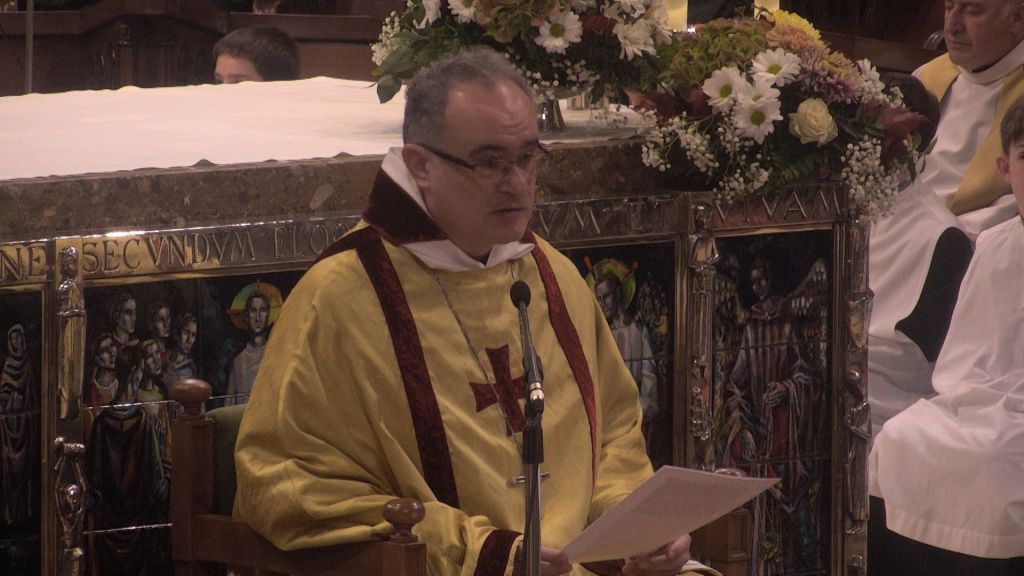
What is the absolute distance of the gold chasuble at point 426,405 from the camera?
10.9 ft

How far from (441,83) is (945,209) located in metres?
3.34

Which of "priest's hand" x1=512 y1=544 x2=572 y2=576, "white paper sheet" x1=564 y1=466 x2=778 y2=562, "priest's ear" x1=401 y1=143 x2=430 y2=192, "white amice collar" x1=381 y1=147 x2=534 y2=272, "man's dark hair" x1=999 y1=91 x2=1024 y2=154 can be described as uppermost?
"man's dark hair" x1=999 y1=91 x2=1024 y2=154

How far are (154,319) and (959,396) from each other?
279 cm

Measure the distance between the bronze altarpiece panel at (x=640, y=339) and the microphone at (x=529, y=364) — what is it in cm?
116

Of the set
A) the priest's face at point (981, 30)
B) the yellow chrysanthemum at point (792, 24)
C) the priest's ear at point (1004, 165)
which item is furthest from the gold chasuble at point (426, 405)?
the priest's face at point (981, 30)

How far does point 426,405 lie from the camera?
3496 millimetres

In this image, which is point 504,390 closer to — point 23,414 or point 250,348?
point 250,348

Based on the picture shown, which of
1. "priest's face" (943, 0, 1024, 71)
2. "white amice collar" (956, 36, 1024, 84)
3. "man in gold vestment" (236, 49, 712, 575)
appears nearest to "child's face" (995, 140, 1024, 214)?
"priest's face" (943, 0, 1024, 71)

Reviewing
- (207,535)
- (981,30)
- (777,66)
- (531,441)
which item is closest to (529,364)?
(531,441)

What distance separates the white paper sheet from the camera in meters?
3.10

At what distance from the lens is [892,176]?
15.1 ft

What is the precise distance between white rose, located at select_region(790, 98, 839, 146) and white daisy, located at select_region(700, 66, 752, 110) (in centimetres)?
15

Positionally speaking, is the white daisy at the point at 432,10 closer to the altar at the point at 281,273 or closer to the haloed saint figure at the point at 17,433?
the altar at the point at 281,273

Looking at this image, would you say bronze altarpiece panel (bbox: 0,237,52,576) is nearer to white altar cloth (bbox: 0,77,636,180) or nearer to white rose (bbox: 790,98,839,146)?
white altar cloth (bbox: 0,77,636,180)
